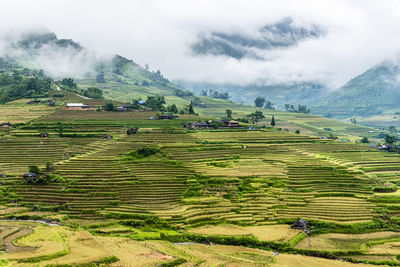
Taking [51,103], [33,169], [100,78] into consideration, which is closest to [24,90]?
[51,103]

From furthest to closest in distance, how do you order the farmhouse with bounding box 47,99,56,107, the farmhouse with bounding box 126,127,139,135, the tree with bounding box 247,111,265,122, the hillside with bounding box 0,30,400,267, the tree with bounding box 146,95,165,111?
the tree with bounding box 146,95,165,111, the tree with bounding box 247,111,265,122, the farmhouse with bounding box 47,99,56,107, the farmhouse with bounding box 126,127,139,135, the hillside with bounding box 0,30,400,267

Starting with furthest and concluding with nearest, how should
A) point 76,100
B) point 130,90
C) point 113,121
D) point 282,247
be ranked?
point 130,90, point 76,100, point 113,121, point 282,247

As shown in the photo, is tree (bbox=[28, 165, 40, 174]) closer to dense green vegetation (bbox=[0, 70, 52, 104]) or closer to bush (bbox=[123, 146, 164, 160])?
bush (bbox=[123, 146, 164, 160])

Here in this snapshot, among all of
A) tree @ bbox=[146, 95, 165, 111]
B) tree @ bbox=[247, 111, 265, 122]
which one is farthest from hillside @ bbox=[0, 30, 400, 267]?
tree @ bbox=[146, 95, 165, 111]

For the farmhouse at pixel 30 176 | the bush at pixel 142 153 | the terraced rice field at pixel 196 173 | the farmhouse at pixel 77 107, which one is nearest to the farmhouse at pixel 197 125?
the terraced rice field at pixel 196 173

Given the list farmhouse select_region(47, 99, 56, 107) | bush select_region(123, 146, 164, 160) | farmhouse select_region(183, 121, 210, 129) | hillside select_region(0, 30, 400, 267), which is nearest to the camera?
hillside select_region(0, 30, 400, 267)

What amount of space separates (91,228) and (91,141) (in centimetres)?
3081

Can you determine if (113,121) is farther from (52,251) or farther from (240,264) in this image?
(240,264)

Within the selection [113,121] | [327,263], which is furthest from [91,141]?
[327,263]

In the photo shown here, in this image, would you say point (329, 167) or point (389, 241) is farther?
point (329, 167)

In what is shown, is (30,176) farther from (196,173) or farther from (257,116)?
(257,116)

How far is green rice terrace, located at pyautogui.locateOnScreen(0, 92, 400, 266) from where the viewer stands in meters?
35.2

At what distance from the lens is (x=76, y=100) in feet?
352

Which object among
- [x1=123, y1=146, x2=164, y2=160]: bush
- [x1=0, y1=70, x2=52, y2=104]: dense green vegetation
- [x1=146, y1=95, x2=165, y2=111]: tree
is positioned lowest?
[x1=123, y1=146, x2=164, y2=160]: bush
